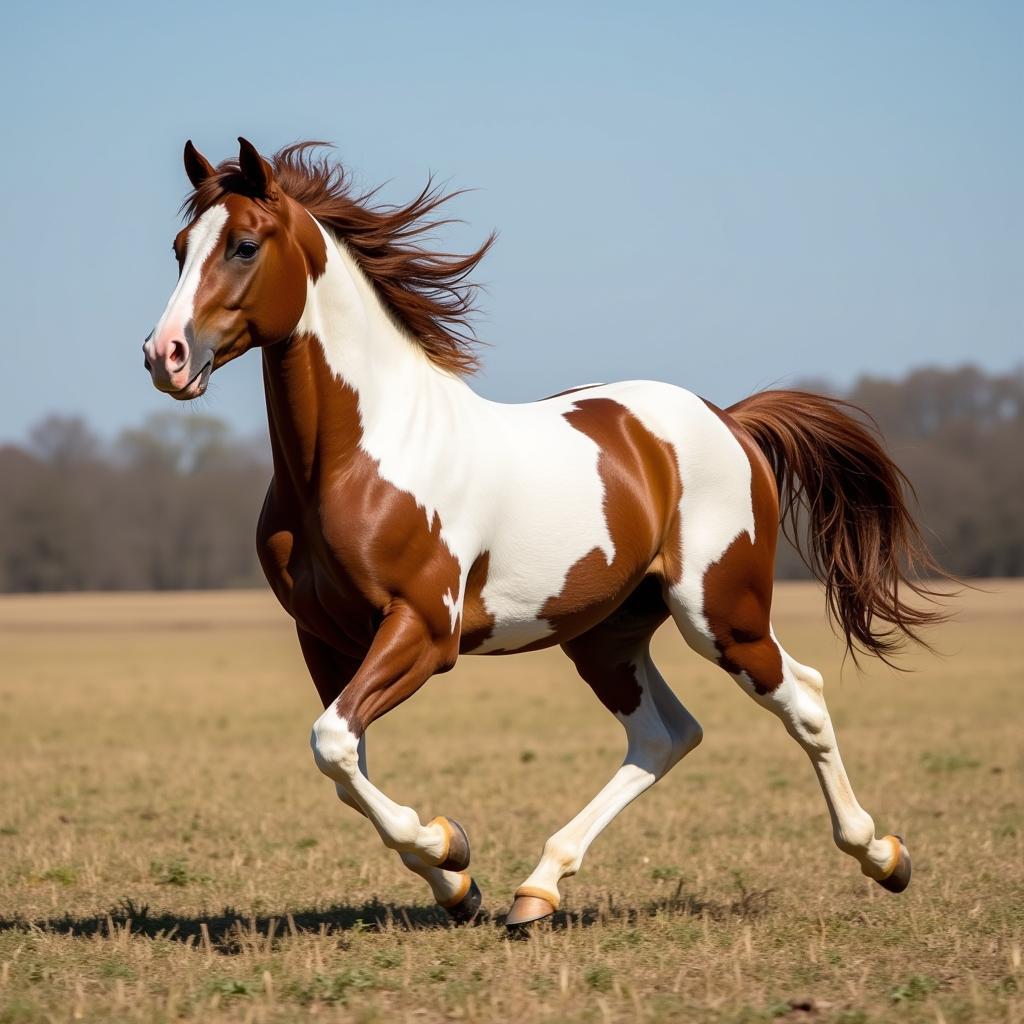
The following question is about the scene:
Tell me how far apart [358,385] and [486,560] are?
86 cm

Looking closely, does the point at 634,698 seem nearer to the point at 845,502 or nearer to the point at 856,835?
the point at 856,835

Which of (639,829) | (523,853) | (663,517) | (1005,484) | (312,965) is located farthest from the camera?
(1005,484)

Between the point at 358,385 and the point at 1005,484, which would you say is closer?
the point at 358,385

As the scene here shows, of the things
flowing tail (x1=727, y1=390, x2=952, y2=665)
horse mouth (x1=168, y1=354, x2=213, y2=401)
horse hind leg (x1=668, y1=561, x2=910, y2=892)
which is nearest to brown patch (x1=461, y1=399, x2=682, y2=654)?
horse hind leg (x1=668, y1=561, x2=910, y2=892)

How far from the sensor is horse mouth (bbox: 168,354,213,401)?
5.05 m

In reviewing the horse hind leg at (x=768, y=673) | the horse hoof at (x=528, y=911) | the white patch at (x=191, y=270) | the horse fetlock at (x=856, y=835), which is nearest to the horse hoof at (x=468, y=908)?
the horse hoof at (x=528, y=911)

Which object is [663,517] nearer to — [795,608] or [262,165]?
[262,165]

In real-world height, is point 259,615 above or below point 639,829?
below

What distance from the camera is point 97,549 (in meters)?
74.2

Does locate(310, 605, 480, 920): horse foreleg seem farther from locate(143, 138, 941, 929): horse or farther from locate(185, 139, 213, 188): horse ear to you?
locate(185, 139, 213, 188): horse ear

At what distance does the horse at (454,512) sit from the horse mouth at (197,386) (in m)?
0.01

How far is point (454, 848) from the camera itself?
5746 mm

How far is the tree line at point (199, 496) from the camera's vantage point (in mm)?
64688

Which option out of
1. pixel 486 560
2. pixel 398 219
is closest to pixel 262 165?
pixel 398 219
